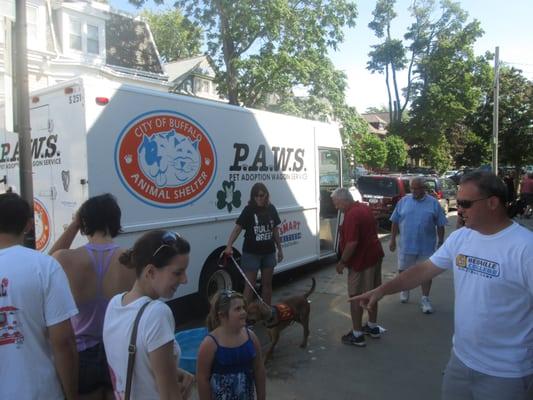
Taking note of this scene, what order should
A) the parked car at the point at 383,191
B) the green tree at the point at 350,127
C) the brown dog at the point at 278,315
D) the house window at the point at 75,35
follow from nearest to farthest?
the brown dog at the point at 278,315 < the parked car at the point at 383,191 < the house window at the point at 75,35 < the green tree at the point at 350,127

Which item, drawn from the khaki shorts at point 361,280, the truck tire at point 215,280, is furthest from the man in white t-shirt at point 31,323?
the truck tire at point 215,280

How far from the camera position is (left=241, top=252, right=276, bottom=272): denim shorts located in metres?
5.62

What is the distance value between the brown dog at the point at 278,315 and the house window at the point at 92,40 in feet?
64.5

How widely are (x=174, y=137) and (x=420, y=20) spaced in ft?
126

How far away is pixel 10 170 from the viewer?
5.55m

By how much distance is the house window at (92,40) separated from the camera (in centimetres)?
2081

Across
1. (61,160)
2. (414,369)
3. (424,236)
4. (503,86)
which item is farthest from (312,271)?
(503,86)

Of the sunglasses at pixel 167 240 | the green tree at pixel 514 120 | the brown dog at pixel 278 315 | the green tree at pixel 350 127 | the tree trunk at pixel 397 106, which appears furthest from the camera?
the tree trunk at pixel 397 106

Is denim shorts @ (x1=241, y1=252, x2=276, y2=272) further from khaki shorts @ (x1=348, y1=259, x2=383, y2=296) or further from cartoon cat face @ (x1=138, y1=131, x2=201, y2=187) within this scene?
cartoon cat face @ (x1=138, y1=131, x2=201, y2=187)

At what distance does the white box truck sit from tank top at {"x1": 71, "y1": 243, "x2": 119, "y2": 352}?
237 cm

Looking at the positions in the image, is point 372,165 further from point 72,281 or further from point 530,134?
point 72,281

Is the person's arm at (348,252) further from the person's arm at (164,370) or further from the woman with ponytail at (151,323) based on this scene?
the person's arm at (164,370)

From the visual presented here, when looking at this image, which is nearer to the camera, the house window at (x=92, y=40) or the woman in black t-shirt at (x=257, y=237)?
the woman in black t-shirt at (x=257, y=237)

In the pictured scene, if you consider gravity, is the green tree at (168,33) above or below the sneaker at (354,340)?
above
